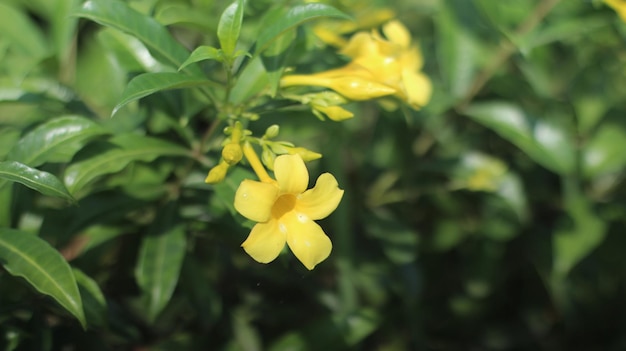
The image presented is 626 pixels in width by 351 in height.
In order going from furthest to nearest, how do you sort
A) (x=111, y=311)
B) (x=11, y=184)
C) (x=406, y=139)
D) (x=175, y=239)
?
(x=406, y=139) < (x=111, y=311) < (x=175, y=239) < (x=11, y=184)

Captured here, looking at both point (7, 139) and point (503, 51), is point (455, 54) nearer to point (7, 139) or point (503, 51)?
point (503, 51)

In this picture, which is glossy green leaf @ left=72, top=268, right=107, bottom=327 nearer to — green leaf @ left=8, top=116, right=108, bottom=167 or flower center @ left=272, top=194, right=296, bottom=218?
green leaf @ left=8, top=116, right=108, bottom=167

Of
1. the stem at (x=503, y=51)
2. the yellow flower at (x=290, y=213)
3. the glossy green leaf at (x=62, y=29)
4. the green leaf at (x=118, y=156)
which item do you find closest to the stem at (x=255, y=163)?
the yellow flower at (x=290, y=213)

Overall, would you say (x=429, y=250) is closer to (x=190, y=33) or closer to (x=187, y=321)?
(x=187, y=321)

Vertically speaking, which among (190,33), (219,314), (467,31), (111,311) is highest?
(467,31)

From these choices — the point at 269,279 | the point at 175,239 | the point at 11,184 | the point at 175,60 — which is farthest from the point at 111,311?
the point at 175,60

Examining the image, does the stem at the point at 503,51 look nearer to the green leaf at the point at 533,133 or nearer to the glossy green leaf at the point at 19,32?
the green leaf at the point at 533,133
